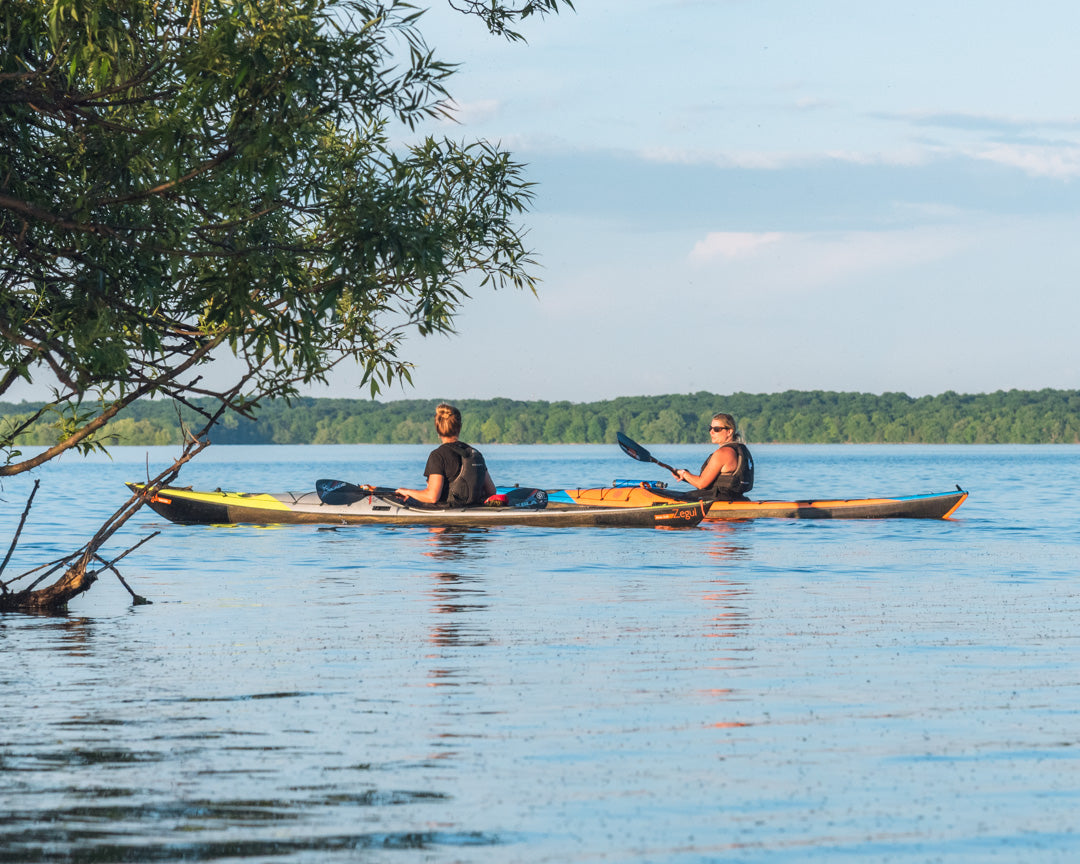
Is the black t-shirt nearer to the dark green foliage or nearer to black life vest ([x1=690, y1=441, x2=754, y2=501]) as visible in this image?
black life vest ([x1=690, y1=441, x2=754, y2=501])

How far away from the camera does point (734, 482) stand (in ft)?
59.9

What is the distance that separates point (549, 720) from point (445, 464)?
1049 cm

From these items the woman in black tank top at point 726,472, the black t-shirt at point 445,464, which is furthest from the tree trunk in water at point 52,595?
the woman in black tank top at point 726,472

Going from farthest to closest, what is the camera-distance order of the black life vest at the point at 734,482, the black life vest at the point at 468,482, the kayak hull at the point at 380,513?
the black life vest at the point at 734,482 < the kayak hull at the point at 380,513 < the black life vest at the point at 468,482

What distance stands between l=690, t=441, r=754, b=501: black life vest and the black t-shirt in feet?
11.4

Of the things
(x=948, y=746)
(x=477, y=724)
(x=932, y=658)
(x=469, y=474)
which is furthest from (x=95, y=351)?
(x=469, y=474)

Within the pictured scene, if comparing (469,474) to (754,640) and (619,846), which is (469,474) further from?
(619,846)

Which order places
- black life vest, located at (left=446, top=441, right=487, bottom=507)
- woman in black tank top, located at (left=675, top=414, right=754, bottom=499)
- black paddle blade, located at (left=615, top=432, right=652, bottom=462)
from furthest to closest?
black paddle blade, located at (left=615, top=432, right=652, bottom=462) < woman in black tank top, located at (left=675, top=414, right=754, bottom=499) < black life vest, located at (left=446, top=441, right=487, bottom=507)

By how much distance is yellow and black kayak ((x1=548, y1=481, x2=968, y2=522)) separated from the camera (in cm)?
1855

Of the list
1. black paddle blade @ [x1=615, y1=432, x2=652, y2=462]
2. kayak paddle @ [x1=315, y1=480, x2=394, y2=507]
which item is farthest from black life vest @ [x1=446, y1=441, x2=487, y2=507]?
black paddle blade @ [x1=615, y1=432, x2=652, y2=462]

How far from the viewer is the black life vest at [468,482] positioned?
1661cm

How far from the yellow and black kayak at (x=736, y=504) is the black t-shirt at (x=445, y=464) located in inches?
84.3

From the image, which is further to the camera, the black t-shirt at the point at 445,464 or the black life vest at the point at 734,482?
the black life vest at the point at 734,482

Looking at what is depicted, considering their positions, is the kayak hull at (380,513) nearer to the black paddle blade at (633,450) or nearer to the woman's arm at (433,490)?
the woman's arm at (433,490)
